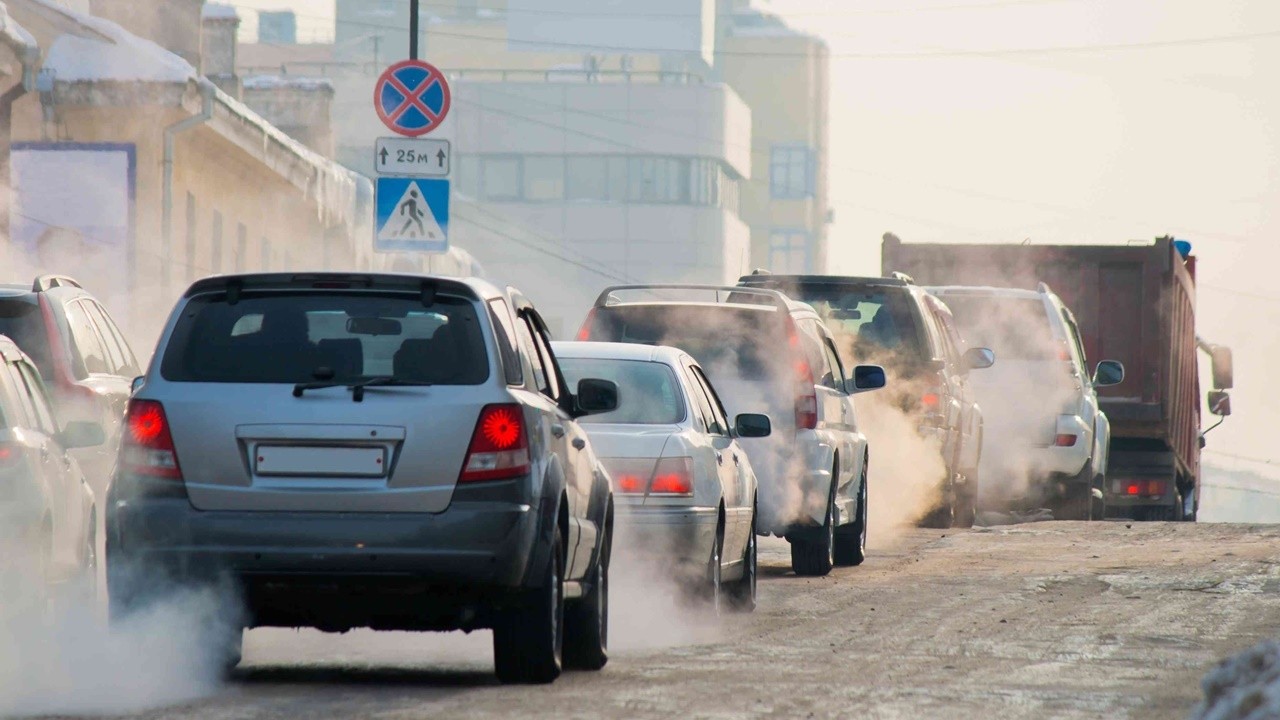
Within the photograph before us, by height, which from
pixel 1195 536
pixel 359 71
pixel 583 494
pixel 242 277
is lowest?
pixel 1195 536

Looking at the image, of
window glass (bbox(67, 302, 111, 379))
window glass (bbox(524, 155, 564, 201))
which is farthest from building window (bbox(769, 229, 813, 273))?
window glass (bbox(67, 302, 111, 379))

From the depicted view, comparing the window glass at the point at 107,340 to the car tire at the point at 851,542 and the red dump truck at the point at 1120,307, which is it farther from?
the red dump truck at the point at 1120,307

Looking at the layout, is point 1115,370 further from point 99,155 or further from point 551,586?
point 551,586

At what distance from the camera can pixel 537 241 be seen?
10175 cm

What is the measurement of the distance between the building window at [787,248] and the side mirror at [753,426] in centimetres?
12396

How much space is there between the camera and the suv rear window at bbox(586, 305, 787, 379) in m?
16.1

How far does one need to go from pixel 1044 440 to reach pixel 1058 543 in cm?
373

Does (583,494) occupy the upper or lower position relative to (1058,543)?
upper

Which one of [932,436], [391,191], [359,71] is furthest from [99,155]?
[359,71]

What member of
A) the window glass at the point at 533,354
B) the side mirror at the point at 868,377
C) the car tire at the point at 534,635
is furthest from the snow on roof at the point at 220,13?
the car tire at the point at 534,635

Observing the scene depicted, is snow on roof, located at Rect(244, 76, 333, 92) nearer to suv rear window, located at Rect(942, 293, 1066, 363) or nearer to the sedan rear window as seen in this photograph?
suv rear window, located at Rect(942, 293, 1066, 363)

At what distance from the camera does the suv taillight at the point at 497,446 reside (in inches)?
356

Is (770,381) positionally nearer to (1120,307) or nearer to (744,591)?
(744,591)

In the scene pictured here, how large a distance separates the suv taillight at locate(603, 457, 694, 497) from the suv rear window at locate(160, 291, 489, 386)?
10.8 ft
